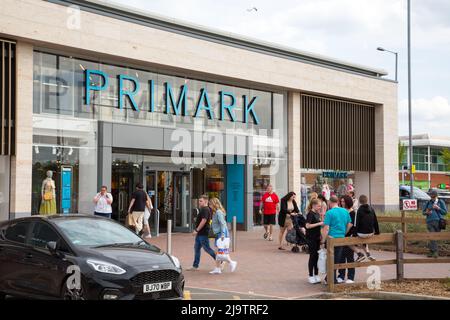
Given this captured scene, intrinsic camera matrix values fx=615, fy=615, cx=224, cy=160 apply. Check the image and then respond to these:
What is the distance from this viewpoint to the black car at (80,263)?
8.56 m

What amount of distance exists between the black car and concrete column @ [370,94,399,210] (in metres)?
23.4

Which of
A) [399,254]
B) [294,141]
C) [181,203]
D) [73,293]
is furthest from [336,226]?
[294,141]

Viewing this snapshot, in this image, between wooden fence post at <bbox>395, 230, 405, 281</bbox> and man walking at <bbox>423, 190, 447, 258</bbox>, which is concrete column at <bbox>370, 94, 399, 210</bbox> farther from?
wooden fence post at <bbox>395, 230, 405, 281</bbox>

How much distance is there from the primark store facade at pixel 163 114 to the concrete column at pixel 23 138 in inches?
1.4

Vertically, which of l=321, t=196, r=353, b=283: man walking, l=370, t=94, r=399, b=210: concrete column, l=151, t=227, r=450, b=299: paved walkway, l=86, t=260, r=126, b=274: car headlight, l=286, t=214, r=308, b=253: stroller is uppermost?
l=370, t=94, r=399, b=210: concrete column

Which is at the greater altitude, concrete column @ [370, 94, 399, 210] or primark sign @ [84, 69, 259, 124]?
primark sign @ [84, 69, 259, 124]

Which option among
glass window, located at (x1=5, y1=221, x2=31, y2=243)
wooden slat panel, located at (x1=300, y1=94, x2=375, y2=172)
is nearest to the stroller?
glass window, located at (x1=5, y1=221, x2=31, y2=243)

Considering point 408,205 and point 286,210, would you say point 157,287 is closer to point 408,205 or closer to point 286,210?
point 286,210

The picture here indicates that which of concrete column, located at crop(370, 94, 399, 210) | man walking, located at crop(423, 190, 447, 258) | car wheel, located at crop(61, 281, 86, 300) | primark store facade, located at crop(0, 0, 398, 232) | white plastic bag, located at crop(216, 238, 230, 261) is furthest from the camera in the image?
concrete column, located at crop(370, 94, 399, 210)

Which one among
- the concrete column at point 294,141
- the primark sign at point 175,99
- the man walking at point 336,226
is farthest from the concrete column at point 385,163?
the man walking at point 336,226

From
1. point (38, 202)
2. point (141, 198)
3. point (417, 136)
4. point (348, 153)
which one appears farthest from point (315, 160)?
point (417, 136)

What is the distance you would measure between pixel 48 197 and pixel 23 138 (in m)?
1.99

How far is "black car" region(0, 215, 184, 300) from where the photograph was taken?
8.56 meters

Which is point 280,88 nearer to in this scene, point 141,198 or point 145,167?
point 145,167
